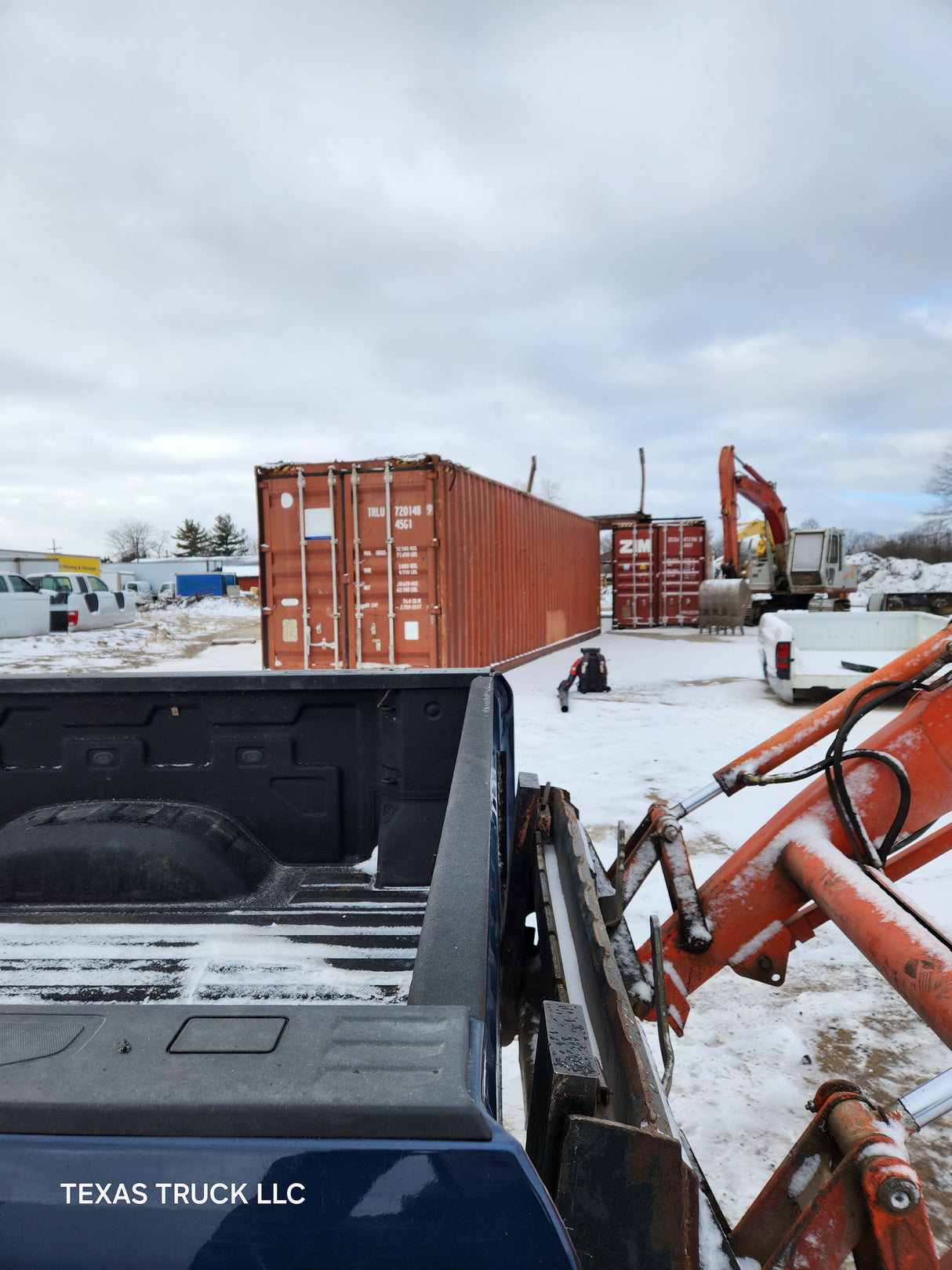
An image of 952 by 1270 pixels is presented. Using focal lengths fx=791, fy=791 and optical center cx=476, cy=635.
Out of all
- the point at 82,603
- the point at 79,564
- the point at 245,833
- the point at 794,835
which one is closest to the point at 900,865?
the point at 794,835

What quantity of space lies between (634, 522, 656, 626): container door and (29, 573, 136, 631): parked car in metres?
14.2

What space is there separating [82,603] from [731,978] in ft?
67.2

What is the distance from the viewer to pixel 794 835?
2273mm

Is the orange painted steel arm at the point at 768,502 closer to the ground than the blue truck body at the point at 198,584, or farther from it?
farther from it

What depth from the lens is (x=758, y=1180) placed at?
81.0 inches

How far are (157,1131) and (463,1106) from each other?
235 mm

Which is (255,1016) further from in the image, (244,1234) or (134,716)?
(134,716)

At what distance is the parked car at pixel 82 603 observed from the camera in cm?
1953

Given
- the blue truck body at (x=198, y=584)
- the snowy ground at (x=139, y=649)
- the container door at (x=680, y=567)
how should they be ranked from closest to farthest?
the snowy ground at (x=139, y=649)
the container door at (x=680, y=567)
the blue truck body at (x=198, y=584)

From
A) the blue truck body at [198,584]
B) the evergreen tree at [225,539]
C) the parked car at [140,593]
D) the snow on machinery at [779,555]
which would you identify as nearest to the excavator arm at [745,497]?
the snow on machinery at [779,555]

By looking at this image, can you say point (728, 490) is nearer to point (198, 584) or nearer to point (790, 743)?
point (790, 743)

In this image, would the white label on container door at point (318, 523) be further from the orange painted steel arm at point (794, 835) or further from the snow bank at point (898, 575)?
the snow bank at point (898, 575)

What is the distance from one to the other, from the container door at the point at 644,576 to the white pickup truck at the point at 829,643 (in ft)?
35.8

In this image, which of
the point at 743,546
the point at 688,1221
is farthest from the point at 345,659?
the point at 743,546
